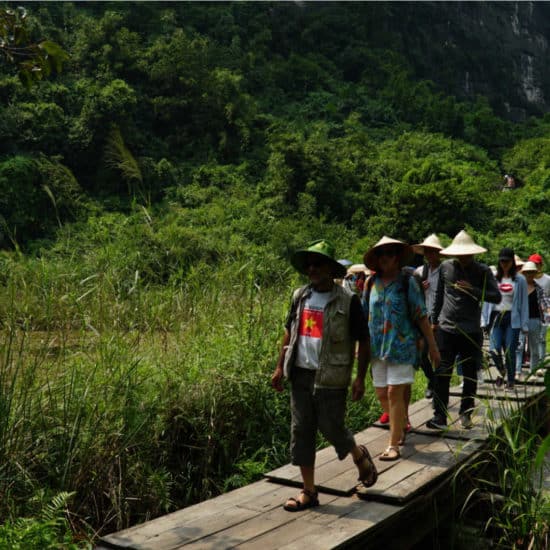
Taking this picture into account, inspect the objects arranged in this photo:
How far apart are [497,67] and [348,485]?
220 feet

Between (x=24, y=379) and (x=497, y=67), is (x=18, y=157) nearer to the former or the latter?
(x=24, y=379)

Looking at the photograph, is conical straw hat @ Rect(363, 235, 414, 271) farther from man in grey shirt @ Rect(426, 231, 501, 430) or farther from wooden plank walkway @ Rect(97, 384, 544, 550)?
wooden plank walkway @ Rect(97, 384, 544, 550)

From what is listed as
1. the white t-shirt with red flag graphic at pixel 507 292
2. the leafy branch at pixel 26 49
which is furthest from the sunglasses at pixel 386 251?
the white t-shirt with red flag graphic at pixel 507 292

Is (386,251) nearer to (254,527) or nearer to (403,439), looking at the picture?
(403,439)

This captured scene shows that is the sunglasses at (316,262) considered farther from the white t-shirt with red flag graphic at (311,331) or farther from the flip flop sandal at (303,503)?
the flip flop sandal at (303,503)

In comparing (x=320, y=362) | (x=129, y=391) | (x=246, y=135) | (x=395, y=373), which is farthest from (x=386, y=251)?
(x=246, y=135)

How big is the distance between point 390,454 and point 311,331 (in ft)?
4.27

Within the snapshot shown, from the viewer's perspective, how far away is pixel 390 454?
4.56 m

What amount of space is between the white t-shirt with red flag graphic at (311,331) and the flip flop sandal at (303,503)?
2.26ft

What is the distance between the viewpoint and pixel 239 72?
42.0m

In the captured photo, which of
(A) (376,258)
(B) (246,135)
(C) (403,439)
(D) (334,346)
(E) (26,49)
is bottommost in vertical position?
(C) (403,439)

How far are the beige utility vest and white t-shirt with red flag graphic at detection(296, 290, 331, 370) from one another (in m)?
0.02

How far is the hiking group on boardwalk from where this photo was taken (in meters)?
3.73

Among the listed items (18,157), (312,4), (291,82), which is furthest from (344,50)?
(18,157)
